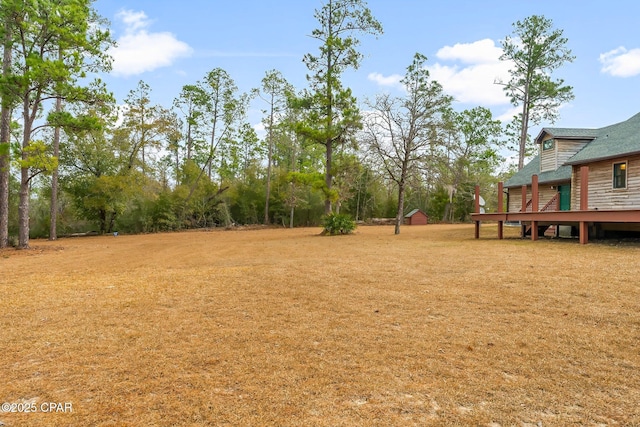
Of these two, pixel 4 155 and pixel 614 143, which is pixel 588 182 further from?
pixel 4 155

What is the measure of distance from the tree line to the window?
207 inches

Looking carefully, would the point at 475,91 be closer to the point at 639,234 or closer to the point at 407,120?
the point at 407,120

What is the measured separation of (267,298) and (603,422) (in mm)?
3554

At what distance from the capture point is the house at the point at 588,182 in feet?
33.7

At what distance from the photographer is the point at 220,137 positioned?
83.3 feet

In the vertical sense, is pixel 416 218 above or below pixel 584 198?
below

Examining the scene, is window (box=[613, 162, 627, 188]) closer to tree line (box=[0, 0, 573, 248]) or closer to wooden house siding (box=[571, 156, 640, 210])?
wooden house siding (box=[571, 156, 640, 210])

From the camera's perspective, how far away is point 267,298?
15.3 ft

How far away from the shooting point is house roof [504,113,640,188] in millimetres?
11203

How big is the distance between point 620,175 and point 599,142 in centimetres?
204

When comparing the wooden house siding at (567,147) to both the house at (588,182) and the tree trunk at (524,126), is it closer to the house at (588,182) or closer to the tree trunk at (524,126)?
the house at (588,182)

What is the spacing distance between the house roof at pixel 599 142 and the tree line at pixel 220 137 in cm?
375

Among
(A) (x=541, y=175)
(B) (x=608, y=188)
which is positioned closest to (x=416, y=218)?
(A) (x=541, y=175)

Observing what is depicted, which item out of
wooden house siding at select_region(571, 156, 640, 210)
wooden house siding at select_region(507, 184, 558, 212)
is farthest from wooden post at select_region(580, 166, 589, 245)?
wooden house siding at select_region(507, 184, 558, 212)
